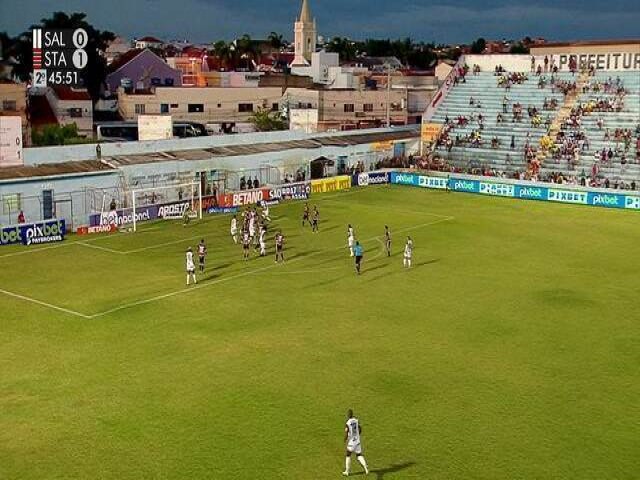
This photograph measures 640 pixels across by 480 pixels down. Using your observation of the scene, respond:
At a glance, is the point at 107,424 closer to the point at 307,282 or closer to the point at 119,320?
the point at 119,320

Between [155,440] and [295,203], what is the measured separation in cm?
3879

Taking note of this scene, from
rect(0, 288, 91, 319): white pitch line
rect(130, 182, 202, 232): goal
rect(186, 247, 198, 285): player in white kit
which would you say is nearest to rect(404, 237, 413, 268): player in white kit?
rect(186, 247, 198, 285): player in white kit

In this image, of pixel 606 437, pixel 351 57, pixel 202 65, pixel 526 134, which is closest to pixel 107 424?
pixel 606 437

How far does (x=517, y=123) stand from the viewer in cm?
7162

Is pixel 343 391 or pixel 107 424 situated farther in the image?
pixel 343 391

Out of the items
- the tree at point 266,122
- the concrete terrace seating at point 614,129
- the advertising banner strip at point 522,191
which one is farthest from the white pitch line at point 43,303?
the tree at point 266,122

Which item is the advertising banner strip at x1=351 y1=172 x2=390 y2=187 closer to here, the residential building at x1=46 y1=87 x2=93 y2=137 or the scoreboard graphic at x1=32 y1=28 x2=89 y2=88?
the scoreboard graphic at x1=32 y1=28 x2=89 y2=88

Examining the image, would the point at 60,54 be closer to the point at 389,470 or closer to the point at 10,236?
the point at 10,236

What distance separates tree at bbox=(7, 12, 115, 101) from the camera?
3543 inches

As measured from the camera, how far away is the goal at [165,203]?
4841cm

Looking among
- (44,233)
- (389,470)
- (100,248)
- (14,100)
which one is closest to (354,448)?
(389,470)

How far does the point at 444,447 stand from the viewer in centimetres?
1800

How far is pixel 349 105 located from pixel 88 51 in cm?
3058

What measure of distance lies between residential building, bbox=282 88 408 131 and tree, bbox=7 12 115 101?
22808mm
